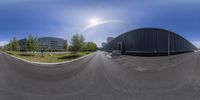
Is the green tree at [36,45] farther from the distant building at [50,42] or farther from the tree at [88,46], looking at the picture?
the tree at [88,46]

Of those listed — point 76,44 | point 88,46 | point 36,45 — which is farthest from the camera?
point 88,46

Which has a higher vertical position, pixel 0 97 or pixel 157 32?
pixel 157 32

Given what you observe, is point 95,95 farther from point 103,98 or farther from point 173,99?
point 173,99

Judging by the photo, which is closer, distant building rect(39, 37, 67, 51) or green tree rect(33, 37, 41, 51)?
green tree rect(33, 37, 41, 51)

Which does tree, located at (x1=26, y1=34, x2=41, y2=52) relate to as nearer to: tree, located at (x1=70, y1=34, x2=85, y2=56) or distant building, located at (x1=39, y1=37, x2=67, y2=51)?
distant building, located at (x1=39, y1=37, x2=67, y2=51)

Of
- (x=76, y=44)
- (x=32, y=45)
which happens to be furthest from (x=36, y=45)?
(x=76, y=44)

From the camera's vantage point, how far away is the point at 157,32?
170 ft

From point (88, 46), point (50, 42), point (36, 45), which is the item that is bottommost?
point (36, 45)

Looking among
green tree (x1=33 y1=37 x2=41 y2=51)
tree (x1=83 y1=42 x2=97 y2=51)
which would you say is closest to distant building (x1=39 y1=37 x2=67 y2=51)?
green tree (x1=33 y1=37 x2=41 y2=51)

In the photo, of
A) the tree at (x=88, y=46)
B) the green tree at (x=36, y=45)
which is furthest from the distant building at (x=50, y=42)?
the tree at (x=88, y=46)

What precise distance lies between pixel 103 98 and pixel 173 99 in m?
2.23

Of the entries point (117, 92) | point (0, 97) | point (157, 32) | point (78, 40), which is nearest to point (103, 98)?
point (117, 92)

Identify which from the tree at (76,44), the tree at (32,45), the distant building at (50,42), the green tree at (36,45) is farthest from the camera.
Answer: the tree at (76,44)

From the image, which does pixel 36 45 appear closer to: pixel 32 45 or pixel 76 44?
pixel 32 45
